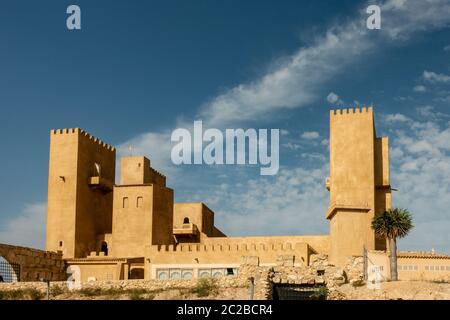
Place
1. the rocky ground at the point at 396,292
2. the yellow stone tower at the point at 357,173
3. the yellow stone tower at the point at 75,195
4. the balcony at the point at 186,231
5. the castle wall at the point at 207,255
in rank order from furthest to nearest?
the balcony at the point at 186,231
the yellow stone tower at the point at 75,195
the castle wall at the point at 207,255
the yellow stone tower at the point at 357,173
the rocky ground at the point at 396,292

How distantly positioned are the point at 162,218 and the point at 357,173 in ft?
49.7

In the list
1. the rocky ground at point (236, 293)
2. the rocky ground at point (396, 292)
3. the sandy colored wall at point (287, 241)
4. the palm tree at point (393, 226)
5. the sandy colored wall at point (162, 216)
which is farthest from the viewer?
the sandy colored wall at point (162, 216)

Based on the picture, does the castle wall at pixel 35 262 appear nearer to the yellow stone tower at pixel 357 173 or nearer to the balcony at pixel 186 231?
the balcony at pixel 186 231

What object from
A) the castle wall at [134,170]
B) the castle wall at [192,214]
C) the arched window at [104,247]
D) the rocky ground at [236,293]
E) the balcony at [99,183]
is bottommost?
the rocky ground at [236,293]

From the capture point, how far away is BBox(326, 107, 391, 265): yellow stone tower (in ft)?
166

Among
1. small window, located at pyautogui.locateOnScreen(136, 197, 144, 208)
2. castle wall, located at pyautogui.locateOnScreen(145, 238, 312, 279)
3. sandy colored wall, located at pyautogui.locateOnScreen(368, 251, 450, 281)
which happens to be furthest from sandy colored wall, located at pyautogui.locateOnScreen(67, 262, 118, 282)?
sandy colored wall, located at pyautogui.locateOnScreen(368, 251, 450, 281)

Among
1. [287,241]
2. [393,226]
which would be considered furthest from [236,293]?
[287,241]

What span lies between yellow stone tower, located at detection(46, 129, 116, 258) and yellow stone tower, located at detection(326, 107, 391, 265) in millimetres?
19580

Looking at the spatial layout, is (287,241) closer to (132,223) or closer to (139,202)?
(139,202)

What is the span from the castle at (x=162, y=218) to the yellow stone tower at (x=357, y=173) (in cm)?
7

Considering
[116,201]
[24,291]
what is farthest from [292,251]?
[24,291]

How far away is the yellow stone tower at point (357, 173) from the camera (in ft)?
166

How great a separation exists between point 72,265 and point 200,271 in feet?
33.5

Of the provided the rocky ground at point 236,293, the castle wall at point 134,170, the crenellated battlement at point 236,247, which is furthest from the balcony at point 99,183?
the rocky ground at point 236,293
